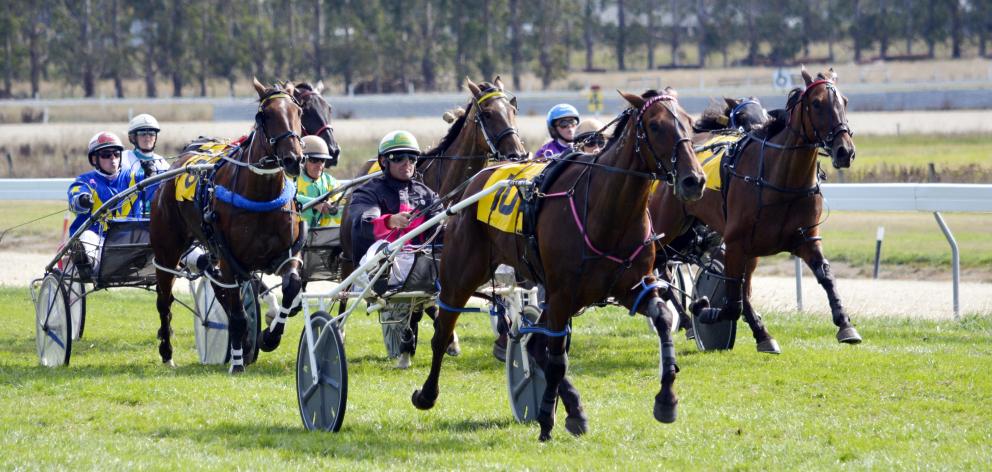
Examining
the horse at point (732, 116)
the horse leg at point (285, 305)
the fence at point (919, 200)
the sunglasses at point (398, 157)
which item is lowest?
the horse leg at point (285, 305)

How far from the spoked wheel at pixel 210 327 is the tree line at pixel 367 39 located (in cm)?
4727

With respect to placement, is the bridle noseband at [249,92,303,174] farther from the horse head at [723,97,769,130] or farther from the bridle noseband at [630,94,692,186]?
the horse head at [723,97,769,130]

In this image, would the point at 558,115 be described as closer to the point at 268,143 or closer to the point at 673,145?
the point at 268,143

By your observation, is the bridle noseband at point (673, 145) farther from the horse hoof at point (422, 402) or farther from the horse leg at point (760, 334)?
the horse leg at point (760, 334)

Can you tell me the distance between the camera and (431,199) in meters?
9.48

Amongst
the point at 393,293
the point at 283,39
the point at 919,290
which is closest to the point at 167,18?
the point at 283,39

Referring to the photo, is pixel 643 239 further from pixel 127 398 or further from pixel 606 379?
pixel 127 398

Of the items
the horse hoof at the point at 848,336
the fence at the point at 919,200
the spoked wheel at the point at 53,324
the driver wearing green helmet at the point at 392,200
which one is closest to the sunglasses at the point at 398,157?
the driver wearing green helmet at the point at 392,200

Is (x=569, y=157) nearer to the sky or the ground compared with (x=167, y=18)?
Result: nearer to the ground

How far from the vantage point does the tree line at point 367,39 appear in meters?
59.0

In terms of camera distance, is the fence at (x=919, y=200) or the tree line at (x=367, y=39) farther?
the tree line at (x=367, y=39)

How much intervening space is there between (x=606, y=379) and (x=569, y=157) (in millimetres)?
2439

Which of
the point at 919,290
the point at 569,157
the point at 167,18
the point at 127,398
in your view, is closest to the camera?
the point at 569,157

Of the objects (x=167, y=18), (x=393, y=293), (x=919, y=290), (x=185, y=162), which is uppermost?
(x=167, y=18)
